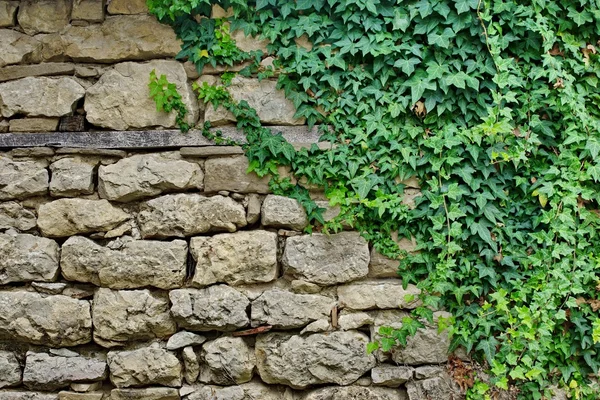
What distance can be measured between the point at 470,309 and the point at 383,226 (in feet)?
2.11

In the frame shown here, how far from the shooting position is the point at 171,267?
11.0 ft

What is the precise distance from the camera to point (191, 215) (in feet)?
11.1

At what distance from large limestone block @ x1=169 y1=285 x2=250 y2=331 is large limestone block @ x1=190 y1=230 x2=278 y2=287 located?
0.23 ft

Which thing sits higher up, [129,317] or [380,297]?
[380,297]

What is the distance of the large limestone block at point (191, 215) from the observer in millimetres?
3377

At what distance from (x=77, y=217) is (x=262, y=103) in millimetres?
1213

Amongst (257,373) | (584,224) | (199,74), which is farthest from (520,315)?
(199,74)

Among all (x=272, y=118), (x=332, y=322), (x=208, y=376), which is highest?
(x=272, y=118)

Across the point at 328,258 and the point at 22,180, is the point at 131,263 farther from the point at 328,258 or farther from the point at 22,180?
the point at 328,258

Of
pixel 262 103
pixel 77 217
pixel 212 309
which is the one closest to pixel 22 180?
pixel 77 217

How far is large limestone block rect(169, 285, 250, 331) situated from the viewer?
3.31m

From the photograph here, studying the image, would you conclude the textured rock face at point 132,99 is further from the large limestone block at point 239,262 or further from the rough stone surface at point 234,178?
the large limestone block at point 239,262

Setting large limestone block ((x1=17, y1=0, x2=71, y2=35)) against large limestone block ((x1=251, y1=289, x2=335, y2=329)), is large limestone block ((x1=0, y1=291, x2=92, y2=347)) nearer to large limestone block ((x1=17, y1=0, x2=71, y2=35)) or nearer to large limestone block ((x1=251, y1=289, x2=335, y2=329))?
large limestone block ((x1=251, y1=289, x2=335, y2=329))

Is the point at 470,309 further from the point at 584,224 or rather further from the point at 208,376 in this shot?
the point at 208,376
